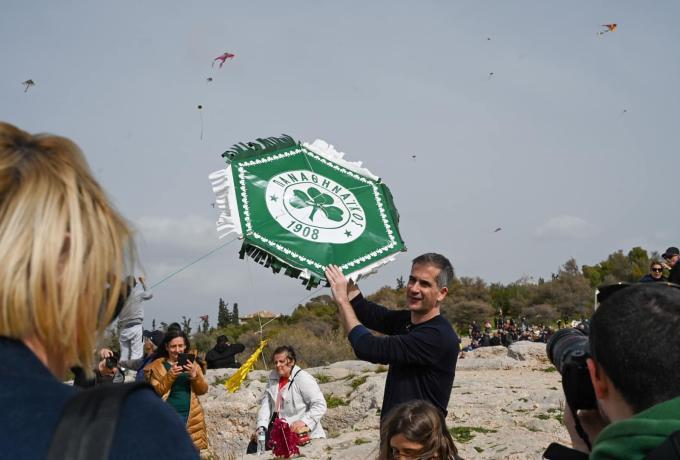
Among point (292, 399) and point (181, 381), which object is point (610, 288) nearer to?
point (181, 381)

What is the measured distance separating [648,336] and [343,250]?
2877 millimetres

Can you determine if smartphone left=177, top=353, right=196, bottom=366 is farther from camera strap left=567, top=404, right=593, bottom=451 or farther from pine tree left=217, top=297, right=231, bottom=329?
pine tree left=217, top=297, right=231, bottom=329

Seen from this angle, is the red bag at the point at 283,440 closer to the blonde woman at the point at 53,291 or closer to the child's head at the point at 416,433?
the child's head at the point at 416,433

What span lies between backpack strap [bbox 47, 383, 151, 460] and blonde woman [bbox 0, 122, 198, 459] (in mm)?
14

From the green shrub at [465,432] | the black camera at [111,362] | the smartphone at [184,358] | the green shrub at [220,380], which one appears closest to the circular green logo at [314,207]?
the smartphone at [184,358]

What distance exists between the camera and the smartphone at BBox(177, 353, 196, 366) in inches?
295

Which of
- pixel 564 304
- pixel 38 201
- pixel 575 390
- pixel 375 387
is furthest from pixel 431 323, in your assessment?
pixel 564 304

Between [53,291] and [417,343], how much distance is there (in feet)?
10.8

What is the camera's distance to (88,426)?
1151 mm

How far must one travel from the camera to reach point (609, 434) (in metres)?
1.78

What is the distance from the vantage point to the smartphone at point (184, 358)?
7.48m

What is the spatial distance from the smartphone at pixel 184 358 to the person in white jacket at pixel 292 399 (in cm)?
104

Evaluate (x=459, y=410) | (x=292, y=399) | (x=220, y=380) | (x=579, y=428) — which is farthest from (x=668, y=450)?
(x=220, y=380)

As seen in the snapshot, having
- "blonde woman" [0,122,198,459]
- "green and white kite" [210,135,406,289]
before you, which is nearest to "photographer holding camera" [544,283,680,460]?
"blonde woman" [0,122,198,459]
